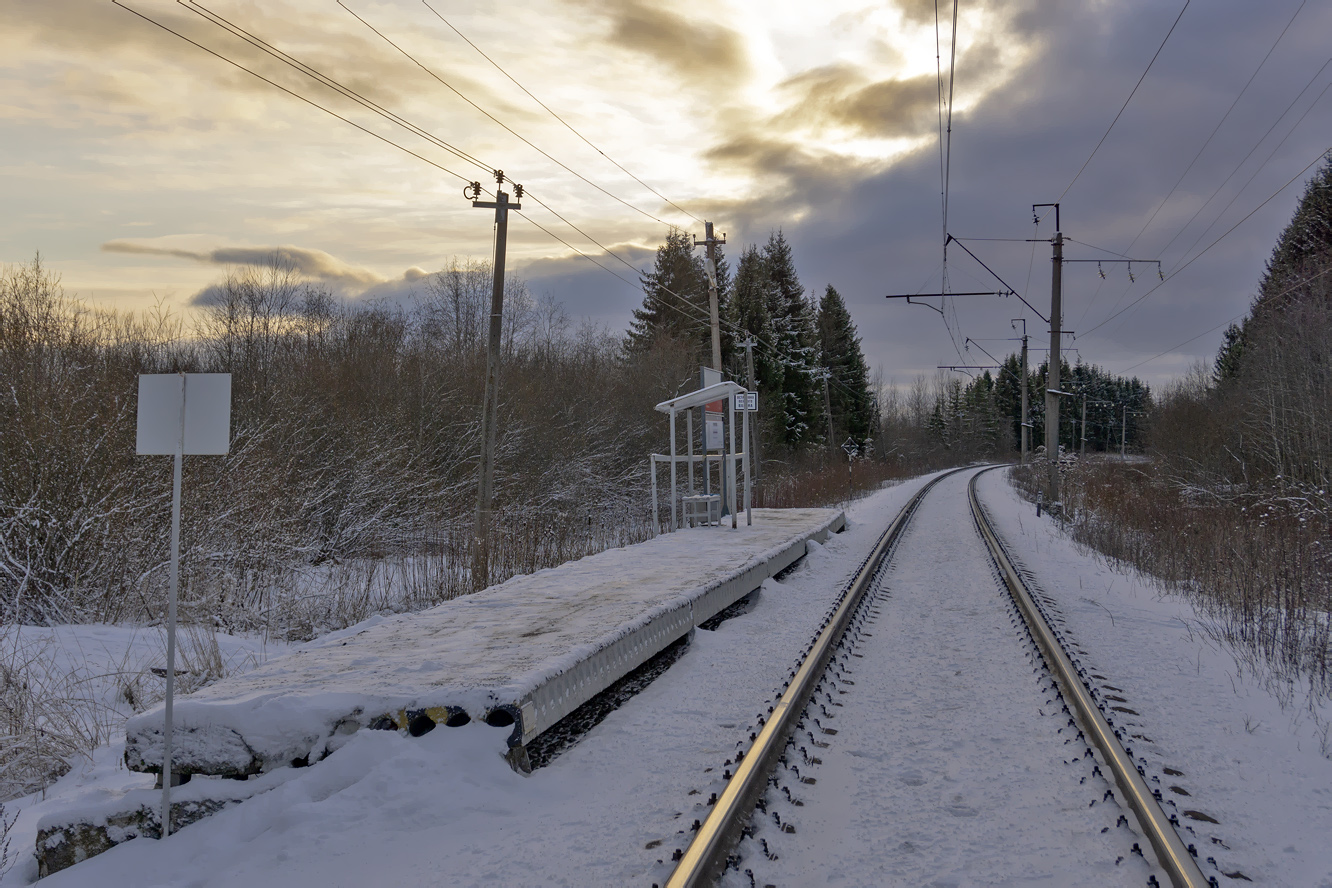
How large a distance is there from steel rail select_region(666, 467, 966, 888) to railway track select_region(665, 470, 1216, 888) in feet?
0.04

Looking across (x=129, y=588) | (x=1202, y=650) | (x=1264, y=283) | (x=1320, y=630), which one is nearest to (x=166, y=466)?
(x=129, y=588)

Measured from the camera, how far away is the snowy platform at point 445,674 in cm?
457

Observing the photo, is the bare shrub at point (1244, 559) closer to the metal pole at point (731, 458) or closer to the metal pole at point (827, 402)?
the metal pole at point (731, 458)

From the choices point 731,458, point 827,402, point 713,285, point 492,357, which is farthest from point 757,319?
point 492,357

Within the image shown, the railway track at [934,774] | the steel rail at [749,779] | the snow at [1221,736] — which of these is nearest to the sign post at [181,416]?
the steel rail at [749,779]

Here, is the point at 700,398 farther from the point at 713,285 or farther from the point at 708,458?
the point at 713,285

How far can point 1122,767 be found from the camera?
4438 mm

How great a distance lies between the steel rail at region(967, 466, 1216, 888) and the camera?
11.1 feet

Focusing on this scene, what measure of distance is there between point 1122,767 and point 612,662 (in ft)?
11.0

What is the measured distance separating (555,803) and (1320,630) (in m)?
7.55

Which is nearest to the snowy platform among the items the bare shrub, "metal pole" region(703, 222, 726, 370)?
the bare shrub

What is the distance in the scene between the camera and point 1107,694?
6.21m

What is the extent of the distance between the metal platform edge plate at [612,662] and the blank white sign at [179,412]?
2334 millimetres

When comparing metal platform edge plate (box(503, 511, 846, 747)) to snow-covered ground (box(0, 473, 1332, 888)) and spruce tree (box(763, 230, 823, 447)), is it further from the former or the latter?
spruce tree (box(763, 230, 823, 447))
